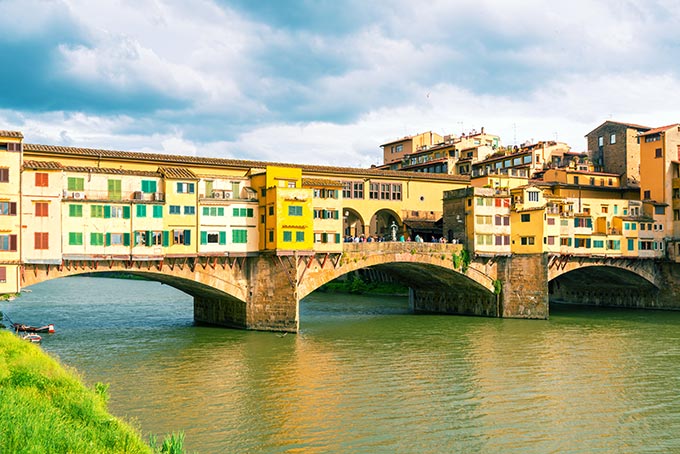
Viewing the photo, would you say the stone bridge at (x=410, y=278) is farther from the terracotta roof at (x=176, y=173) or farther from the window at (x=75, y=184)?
the terracotta roof at (x=176, y=173)

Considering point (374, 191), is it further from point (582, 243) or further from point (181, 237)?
point (181, 237)

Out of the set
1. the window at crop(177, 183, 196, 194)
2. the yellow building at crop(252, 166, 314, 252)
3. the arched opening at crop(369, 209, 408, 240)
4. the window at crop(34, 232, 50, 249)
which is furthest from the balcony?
the arched opening at crop(369, 209, 408, 240)

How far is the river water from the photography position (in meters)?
23.8

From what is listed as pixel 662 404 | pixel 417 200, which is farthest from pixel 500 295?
pixel 662 404

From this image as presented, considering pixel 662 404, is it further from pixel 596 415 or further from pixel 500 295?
pixel 500 295

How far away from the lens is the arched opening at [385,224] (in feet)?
210

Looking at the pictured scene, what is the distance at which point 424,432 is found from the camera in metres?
24.3

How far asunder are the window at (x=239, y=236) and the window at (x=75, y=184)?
10.5 m

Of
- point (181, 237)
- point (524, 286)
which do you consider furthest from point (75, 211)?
point (524, 286)

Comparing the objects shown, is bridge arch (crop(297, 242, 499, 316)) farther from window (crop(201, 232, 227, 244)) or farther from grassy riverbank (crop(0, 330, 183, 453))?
grassy riverbank (crop(0, 330, 183, 453))

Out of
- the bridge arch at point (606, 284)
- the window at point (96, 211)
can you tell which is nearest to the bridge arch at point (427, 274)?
the bridge arch at point (606, 284)

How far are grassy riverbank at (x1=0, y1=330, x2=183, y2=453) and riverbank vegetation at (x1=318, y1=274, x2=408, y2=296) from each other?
204 feet

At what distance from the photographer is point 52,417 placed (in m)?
15.4

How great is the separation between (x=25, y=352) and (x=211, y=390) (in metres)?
8.06
